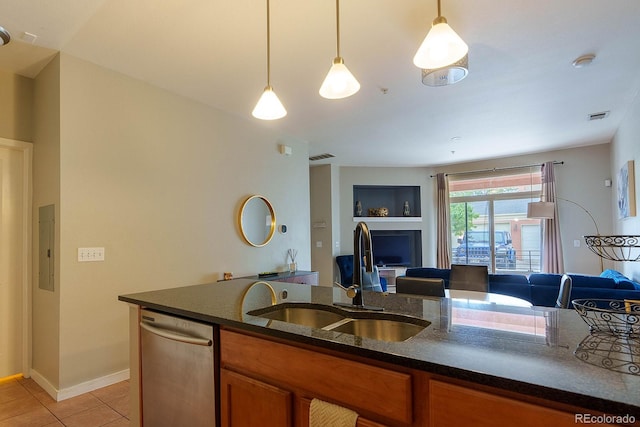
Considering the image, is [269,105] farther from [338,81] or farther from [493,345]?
[493,345]

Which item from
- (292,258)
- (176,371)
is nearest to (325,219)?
(292,258)

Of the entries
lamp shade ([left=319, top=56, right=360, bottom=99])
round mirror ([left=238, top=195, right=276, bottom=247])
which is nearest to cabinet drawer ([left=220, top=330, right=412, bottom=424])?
lamp shade ([left=319, top=56, right=360, bottom=99])

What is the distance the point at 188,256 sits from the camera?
138 inches

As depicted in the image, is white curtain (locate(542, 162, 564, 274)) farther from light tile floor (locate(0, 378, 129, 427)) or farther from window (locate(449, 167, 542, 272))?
light tile floor (locate(0, 378, 129, 427))

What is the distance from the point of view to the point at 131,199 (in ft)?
10.2

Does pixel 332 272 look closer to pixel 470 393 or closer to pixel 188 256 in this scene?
pixel 188 256

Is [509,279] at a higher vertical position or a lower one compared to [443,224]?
lower

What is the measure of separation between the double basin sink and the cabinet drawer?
0.20 metres

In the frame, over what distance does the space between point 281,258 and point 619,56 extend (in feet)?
13.1

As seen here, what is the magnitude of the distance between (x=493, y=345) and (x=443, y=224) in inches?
254

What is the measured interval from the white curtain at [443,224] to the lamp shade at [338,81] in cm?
591

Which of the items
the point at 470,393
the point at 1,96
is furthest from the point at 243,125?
the point at 470,393

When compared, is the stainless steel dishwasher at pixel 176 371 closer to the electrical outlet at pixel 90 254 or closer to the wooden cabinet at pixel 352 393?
the wooden cabinet at pixel 352 393

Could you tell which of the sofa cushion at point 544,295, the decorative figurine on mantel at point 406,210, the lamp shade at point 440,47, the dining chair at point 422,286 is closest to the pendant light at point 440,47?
the lamp shade at point 440,47
